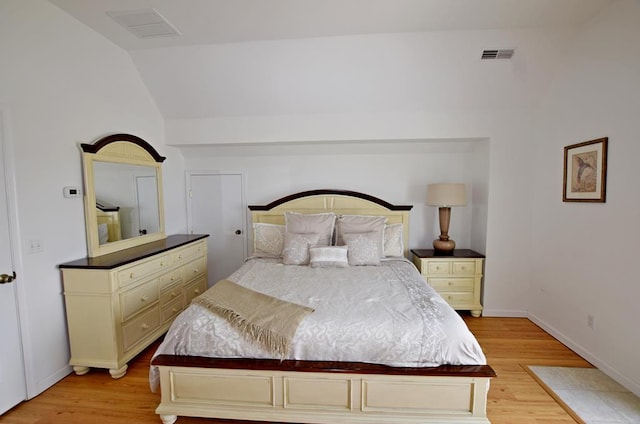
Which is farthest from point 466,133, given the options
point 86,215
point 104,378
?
point 104,378

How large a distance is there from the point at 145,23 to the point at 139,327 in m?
2.66

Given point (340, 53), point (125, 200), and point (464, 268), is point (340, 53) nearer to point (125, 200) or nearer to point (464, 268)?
point (125, 200)

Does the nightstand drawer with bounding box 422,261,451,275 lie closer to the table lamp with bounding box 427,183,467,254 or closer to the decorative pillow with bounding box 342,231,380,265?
the table lamp with bounding box 427,183,467,254

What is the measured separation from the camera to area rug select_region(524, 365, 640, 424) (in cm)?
195

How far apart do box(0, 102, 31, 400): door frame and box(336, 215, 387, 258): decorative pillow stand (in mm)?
2727

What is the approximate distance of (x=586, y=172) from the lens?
2.61m

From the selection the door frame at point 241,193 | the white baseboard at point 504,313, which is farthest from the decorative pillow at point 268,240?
the white baseboard at point 504,313

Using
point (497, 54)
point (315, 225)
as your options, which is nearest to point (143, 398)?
point (315, 225)

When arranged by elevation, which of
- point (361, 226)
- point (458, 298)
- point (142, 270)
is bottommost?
point (458, 298)

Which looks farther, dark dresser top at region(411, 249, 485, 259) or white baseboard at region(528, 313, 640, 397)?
dark dresser top at region(411, 249, 485, 259)

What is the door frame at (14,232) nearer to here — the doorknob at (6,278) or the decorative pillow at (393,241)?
the doorknob at (6,278)

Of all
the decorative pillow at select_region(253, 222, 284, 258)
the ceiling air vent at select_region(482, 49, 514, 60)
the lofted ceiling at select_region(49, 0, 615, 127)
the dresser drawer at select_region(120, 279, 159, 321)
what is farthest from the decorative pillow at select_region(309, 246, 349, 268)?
the ceiling air vent at select_region(482, 49, 514, 60)

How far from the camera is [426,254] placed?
11.6 feet

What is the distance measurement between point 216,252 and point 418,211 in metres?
2.89
